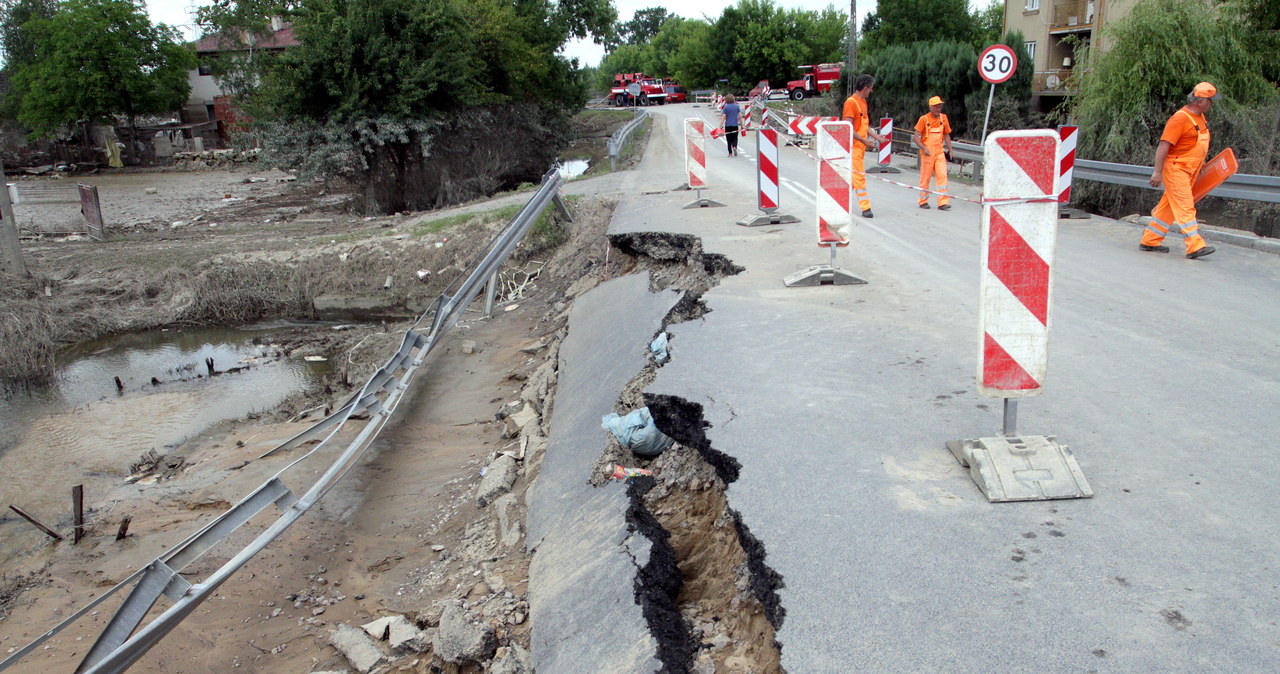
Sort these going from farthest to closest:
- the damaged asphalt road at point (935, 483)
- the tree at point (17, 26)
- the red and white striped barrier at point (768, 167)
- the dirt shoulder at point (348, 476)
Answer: the tree at point (17, 26) → the red and white striped barrier at point (768, 167) → the dirt shoulder at point (348, 476) → the damaged asphalt road at point (935, 483)

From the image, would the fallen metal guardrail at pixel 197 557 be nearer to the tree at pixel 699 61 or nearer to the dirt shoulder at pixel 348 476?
the dirt shoulder at pixel 348 476

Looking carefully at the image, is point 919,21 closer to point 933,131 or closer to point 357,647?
point 933,131

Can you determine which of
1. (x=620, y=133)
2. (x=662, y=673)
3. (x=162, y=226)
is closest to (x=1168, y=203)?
(x=662, y=673)

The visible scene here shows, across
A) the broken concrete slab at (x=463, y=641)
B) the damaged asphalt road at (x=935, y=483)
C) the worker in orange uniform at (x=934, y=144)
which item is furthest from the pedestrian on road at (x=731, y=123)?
the broken concrete slab at (x=463, y=641)

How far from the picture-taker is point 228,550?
6500 millimetres

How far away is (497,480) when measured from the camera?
651 cm

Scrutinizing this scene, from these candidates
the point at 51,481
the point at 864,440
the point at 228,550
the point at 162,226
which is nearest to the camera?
the point at 864,440

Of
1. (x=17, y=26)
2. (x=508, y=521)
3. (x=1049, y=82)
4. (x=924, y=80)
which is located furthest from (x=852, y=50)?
(x=17, y=26)

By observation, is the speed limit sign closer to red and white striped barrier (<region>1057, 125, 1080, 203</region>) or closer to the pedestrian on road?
red and white striped barrier (<region>1057, 125, 1080, 203</region>)

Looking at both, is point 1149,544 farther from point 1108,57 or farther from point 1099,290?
point 1108,57

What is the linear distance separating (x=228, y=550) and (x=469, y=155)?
21757 mm

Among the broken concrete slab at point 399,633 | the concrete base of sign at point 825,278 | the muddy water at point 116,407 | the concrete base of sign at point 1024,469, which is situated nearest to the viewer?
the concrete base of sign at point 1024,469

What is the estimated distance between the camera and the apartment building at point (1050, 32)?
31656 mm

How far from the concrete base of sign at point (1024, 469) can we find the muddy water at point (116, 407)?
761 cm
